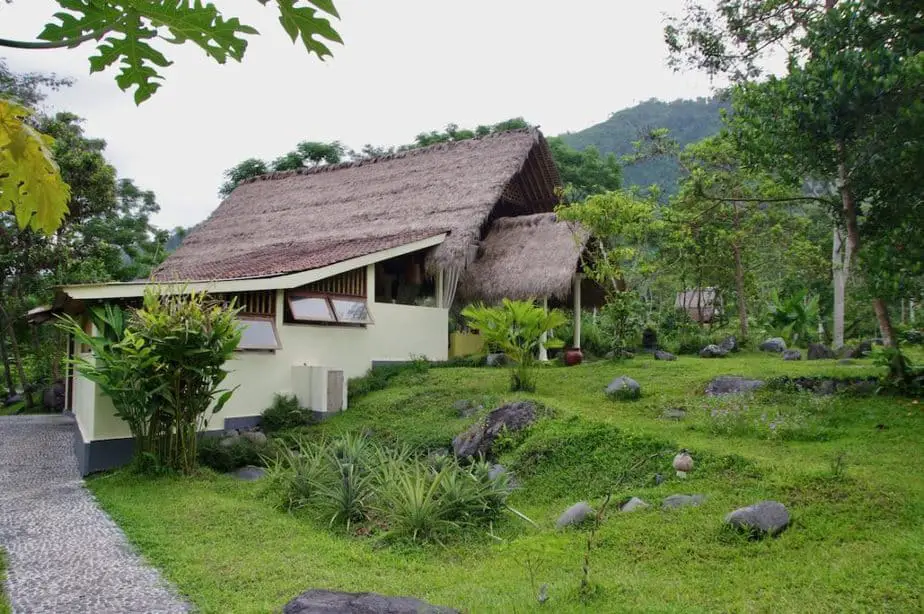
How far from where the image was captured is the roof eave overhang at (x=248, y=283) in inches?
306

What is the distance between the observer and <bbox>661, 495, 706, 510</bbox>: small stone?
528cm

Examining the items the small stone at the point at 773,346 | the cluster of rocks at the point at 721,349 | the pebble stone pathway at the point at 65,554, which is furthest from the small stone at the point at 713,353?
the pebble stone pathway at the point at 65,554

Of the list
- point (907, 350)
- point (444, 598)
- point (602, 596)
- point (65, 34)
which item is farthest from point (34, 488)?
point (907, 350)

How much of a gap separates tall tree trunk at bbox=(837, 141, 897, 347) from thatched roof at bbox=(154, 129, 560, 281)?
21.7 ft

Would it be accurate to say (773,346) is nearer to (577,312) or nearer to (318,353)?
(577,312)

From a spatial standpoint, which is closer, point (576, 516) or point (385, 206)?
point (576, 516)

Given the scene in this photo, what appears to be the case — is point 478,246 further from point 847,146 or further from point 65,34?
point 65,34

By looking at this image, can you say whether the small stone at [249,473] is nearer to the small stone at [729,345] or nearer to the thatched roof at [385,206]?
the thatched roof at [385,206]

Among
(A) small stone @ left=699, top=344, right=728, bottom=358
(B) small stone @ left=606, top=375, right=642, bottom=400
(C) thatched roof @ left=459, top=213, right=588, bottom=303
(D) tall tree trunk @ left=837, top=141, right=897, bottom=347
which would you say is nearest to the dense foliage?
(B) small stone @ left=606, top=375, right=642, bottom=400

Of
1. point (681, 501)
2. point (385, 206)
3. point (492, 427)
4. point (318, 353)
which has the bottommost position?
point (681, 501)

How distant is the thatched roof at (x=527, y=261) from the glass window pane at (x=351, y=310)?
270 centimetres

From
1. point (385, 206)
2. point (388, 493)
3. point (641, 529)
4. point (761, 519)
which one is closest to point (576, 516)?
point (641, 529)

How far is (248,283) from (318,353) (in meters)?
1.89

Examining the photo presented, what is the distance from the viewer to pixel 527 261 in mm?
13156
